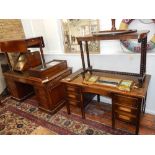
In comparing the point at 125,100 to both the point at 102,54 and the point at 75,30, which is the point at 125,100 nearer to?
the point at 102,54

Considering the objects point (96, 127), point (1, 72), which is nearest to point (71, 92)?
point (96, 127)

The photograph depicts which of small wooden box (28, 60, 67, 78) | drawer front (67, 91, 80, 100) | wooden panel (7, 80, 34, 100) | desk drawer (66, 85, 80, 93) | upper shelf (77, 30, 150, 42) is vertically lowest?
wooden panel (7, 80, 34, 100)

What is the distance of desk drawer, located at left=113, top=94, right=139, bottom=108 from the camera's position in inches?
65.3

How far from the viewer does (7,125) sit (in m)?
2.33

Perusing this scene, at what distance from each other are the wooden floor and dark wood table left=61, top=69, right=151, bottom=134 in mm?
165

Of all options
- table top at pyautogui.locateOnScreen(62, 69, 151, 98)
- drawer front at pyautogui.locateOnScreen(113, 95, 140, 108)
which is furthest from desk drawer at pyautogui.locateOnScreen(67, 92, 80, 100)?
drawer front at pyautogui.locateOnScreen(113, 95, 140, 108)

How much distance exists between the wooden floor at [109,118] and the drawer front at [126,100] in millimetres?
486

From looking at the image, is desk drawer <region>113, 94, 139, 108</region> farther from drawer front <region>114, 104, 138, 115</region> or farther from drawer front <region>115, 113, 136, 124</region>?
drawer front <region>115, 113, 136, 124</region>

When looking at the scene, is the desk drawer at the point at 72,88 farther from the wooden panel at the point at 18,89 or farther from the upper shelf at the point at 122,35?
the wooden panel at the point at 18,89

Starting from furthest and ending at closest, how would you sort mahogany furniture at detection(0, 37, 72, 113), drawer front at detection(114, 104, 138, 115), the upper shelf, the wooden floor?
mahogany furniture at detection(0, 37, 72, 113)
the wooden floor
drawer front at detection(114, 104, 138, 115)
the upper shelf

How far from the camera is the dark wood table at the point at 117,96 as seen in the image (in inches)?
65.4

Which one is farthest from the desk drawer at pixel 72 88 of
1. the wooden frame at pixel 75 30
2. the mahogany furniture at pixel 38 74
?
the wooden frame at pixel 75 30

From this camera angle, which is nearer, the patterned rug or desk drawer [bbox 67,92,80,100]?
the patterned rug

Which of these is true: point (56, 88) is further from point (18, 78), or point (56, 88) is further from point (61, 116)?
point (18, 78)
